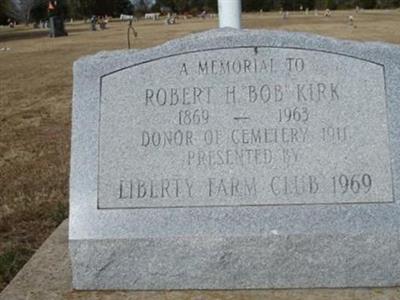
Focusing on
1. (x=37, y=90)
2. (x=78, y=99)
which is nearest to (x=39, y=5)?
(x=37, y=90)

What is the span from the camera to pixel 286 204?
3.48m

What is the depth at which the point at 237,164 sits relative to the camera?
11.6 feet

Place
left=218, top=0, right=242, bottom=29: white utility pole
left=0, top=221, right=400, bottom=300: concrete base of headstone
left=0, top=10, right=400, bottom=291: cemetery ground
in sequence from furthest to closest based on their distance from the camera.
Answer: left=0, top=10, right=400, bottom=291: cemetery ground, left=218, top=0, right=242, bottom=29: white utility pole, left=0, top=221, right=400, bottom=300: concrete base of headstone

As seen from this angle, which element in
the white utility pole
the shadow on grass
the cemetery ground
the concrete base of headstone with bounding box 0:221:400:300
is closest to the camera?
the concrete base of headstone with bounding box 0:221:400:300

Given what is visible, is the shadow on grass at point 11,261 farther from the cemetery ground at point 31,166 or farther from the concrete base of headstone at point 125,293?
the concrete base of headstone at point 125,293

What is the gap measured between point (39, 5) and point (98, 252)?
104 m

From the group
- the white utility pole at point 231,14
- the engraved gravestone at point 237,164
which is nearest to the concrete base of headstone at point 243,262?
the engraved gravestone at point 237,164

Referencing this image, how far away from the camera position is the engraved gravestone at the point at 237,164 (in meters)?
3.42

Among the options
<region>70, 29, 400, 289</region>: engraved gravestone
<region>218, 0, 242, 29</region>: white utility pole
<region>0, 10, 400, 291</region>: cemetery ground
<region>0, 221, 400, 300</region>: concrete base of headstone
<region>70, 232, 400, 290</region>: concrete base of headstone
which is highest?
<region>218, 0, 242, 29</region>: white utility pole

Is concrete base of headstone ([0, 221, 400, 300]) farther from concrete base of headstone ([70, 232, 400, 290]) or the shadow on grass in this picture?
the shadow on grass

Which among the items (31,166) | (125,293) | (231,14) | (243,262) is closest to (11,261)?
(125,293)

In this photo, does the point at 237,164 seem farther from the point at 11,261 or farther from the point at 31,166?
the point at 31,166

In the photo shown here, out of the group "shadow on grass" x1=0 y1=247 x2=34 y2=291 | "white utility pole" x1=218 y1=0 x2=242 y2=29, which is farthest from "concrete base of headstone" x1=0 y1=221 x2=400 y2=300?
"white utility pole" x1=218 y1=0 x2=242 y2=29

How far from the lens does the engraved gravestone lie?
3420 mm
